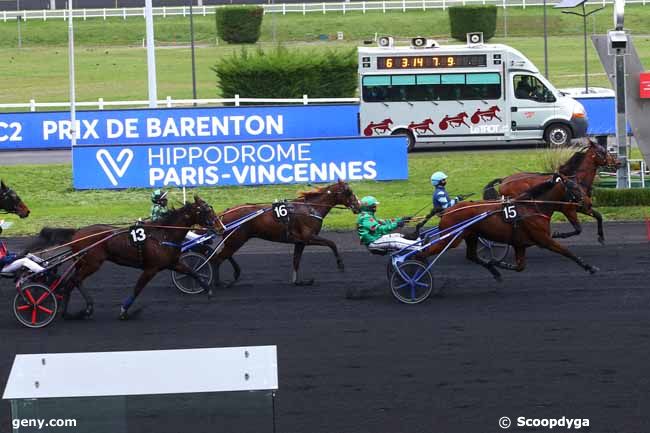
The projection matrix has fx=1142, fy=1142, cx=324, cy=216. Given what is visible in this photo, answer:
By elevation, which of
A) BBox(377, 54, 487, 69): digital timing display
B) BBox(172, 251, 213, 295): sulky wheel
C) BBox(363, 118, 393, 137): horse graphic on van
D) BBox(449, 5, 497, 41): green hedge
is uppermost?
BBox(449, 5, 497, 41): green hedge

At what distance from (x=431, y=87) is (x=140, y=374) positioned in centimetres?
2395

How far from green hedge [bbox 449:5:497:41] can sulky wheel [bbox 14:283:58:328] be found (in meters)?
43.8

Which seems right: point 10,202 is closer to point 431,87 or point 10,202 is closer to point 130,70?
point 431,87

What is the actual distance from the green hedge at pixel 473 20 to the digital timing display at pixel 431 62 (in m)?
26.5

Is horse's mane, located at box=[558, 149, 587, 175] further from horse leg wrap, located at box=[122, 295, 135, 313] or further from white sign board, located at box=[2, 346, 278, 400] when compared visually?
white sign board, located at box=[2, 346, 278, 400]

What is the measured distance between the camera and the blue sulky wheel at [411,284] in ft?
42.7

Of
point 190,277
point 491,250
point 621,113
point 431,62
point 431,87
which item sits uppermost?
point 431,62

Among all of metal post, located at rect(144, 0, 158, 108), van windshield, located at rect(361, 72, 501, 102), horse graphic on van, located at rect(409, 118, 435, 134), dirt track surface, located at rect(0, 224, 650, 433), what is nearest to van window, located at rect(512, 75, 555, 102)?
van windshield, located at rect(361, 72, 501, 102)

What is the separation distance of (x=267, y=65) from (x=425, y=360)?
91.9 feet

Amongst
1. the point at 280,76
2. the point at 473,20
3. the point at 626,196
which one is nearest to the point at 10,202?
the point at 626,196

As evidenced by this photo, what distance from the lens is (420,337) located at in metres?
11.5

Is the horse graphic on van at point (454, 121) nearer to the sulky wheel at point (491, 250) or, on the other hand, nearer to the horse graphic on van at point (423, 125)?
the horse graphic on van at point (423, 125)

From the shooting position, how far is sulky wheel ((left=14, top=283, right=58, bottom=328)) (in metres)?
12.3

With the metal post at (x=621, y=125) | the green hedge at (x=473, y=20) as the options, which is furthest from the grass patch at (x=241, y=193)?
the green hedge at (x=473, y=20)
